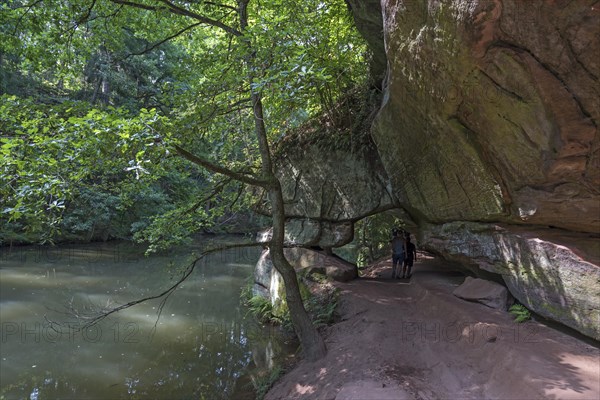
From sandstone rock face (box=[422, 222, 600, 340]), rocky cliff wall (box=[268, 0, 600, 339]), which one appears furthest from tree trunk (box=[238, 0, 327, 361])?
sandstone rock face (box=[422, 222, 600, 340])

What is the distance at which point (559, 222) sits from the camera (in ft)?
20.7

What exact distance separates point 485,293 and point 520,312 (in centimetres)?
102

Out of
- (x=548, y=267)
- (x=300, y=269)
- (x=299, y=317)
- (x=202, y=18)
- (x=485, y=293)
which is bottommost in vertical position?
(x=299, y=317)

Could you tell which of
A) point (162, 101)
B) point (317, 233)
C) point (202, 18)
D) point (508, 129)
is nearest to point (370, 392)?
point (508, 129)

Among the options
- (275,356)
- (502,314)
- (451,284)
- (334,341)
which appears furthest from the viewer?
(451,284)

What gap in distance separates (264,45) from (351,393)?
5.66 m

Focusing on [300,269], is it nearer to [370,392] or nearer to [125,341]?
[125,341]

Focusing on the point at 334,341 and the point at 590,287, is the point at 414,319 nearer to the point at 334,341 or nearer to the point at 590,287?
the point at 334,341

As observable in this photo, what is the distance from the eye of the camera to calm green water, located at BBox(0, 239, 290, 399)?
8.09 m

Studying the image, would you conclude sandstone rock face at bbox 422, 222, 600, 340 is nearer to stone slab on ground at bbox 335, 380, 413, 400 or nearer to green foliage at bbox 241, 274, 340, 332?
stone slab on ground at bbox 335, 380, 413, 400

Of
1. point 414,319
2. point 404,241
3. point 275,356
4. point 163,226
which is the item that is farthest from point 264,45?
point 404,241

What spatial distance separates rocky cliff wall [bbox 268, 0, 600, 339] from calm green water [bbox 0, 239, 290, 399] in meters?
5.50

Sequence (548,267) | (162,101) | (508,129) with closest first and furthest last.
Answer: (508,129)
(548,267)
(162,101)

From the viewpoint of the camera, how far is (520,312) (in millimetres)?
6816
